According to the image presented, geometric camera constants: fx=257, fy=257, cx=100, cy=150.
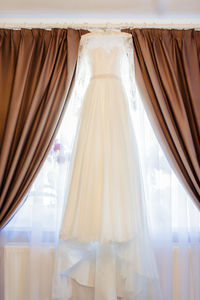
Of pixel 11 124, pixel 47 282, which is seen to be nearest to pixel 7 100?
pixel 11 124

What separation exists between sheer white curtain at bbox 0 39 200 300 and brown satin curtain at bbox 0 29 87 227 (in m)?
0.12

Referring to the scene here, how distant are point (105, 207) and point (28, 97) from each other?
0.96 metres

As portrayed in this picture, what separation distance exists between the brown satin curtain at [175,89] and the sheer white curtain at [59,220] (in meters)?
0.11

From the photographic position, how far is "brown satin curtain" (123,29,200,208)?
5.67 feet

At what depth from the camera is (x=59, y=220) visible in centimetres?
176

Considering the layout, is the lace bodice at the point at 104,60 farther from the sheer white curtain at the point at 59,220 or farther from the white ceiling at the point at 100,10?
the white ceiling at the point at 100,10

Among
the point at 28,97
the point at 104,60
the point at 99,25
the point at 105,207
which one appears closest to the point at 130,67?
the point at 104,60

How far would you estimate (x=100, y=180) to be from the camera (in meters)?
1.54

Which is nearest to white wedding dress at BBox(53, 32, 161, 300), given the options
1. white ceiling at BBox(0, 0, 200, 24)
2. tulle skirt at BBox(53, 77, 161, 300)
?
tulle skirt at BBox(53, 77, 161, 300)

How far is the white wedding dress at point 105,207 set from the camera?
1.49 m

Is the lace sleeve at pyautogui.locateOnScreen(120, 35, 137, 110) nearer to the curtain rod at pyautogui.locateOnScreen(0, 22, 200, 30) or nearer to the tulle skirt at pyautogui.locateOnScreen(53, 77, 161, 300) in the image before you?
the tulle skirt at pyautogui.locateOnScreen(53, 77, 161, 300)

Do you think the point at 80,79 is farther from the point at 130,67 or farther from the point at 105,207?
the point at 105,207

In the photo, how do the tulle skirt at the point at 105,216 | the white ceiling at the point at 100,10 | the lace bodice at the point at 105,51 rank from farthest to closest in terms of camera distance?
the white ceiling at the point at 100,10 < the lace bodice at the point at 105,51 < the tulle skirt at the point at 105,216

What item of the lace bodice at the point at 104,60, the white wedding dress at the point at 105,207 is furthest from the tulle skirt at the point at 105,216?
the lace bodice at the point at 104,60
